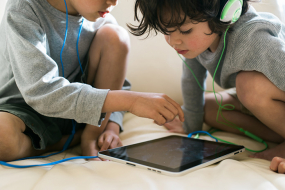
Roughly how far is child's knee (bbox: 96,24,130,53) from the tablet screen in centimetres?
35

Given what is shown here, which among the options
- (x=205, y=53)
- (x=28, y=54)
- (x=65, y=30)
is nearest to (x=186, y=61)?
(x=205, y=53)

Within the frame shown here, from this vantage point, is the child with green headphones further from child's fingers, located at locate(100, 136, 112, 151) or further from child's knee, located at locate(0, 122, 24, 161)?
child's knee, located at locate(0, 122, 24, 161)

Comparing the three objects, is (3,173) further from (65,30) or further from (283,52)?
(283,52)

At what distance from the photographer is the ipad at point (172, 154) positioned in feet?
1.75

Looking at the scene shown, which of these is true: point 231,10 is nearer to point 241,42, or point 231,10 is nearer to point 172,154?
point 241,42

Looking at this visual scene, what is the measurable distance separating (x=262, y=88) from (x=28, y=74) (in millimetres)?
627

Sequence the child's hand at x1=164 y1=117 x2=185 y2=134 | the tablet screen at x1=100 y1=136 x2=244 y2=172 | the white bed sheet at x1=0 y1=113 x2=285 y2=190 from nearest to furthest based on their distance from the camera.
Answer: the white bed sheet at x1=0 y1=113 x2=285 y2=190 → the tablet screen at x1=100 y1=136 x2=244 y2=172 → the child's hand at x1=164 y1=117 x2=185 y2=134

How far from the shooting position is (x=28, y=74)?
2.13 ft

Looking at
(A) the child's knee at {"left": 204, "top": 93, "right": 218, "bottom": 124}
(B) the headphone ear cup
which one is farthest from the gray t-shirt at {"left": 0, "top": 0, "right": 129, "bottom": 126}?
(A) the child's knee at {"left": 204, "top": 93, "right": 218, "bottom": 124}

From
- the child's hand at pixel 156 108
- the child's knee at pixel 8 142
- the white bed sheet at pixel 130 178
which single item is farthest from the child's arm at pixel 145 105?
the child's knee at pixel 8 142

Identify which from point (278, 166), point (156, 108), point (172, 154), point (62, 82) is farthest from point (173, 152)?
point (62, 82)

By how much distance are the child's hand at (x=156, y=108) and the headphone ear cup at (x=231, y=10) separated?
0.92 ft

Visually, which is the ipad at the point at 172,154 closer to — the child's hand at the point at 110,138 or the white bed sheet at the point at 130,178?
the white bed sheet at the point at 130,178

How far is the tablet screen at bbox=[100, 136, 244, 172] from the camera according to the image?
56 cm
